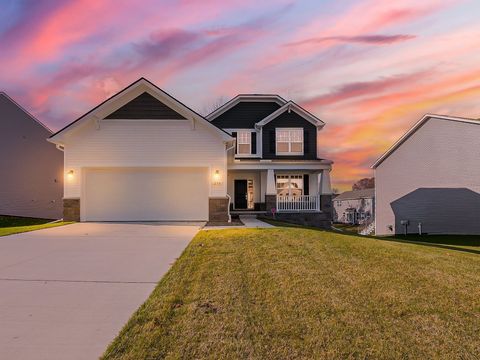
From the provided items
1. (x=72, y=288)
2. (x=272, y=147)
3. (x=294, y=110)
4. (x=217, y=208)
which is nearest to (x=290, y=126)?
(x=294, y=110)

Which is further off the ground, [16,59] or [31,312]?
[16,59]

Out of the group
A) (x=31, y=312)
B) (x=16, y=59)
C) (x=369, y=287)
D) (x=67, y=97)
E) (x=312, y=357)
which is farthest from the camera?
(x=67, y=97)

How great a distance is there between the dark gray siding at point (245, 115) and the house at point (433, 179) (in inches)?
348

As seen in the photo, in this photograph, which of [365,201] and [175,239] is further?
[365,201]

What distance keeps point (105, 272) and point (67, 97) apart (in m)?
16.5

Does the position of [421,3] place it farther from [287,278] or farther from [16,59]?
[16,59]

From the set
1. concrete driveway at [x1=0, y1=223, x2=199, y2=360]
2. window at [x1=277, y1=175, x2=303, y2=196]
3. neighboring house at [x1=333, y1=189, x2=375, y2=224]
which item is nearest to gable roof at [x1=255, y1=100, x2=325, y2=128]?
window at [x1=277, y1=175, x2=303, y2=196]

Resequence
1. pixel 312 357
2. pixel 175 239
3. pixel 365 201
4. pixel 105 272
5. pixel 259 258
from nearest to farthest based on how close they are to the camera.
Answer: pixel 312 357 → pixel 105 272 → pixel 259 258 → pixel 175 239 → pixel 365 201

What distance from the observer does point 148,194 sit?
15336mm

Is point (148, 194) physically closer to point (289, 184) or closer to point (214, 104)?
point (289, 184)

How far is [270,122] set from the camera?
73.4 ft

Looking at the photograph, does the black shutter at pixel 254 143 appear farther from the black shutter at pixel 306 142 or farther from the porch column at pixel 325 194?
the porch column at pixel 325 194

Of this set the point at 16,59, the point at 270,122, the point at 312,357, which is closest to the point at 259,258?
the point at 312,357

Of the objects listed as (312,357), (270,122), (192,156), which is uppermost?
(270,122)
